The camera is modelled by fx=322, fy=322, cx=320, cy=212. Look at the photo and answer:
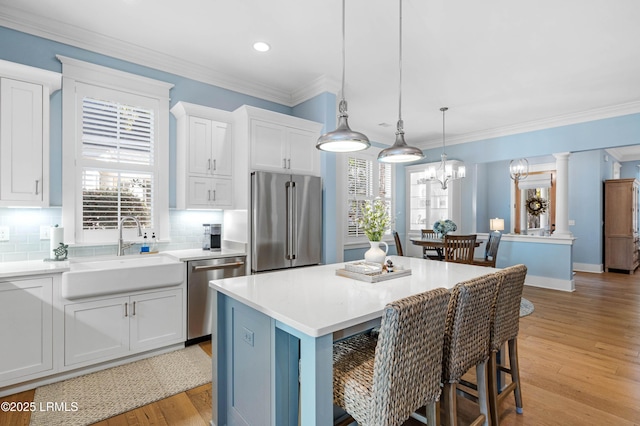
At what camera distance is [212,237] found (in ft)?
12.1

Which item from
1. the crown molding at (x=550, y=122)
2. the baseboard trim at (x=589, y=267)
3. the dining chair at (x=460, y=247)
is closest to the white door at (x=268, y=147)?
the dining chair at (x=460, y=247)

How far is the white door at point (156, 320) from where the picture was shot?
2.83 meters

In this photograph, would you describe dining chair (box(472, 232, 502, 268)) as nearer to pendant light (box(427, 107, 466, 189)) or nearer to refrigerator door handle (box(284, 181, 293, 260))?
pendant light (box(427, 107, 466, 189))

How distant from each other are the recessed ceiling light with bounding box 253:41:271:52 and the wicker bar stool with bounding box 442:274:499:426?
283 cm

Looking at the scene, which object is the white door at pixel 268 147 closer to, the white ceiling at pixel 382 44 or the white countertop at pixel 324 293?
the white ceiling at pixel 382 44

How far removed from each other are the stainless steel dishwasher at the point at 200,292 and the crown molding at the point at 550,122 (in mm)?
5372

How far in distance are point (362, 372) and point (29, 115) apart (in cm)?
316

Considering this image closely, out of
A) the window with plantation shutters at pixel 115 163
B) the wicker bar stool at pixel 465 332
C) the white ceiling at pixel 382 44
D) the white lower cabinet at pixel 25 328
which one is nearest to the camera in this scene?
the wicker bar stool at pixel 465 332

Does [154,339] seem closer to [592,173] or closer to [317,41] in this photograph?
[317,41]

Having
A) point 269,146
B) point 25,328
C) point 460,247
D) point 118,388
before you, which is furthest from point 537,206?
point 25,328

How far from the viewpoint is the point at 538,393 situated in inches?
94.4

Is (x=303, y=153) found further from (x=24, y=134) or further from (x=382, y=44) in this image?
(x=24, y=134)

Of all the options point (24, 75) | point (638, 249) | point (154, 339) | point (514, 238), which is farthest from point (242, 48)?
point (638, 249)

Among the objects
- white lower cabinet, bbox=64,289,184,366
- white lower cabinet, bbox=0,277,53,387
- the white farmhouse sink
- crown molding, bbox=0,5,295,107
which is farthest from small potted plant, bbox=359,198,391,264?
crown molding, bbox=0,5,295,107
